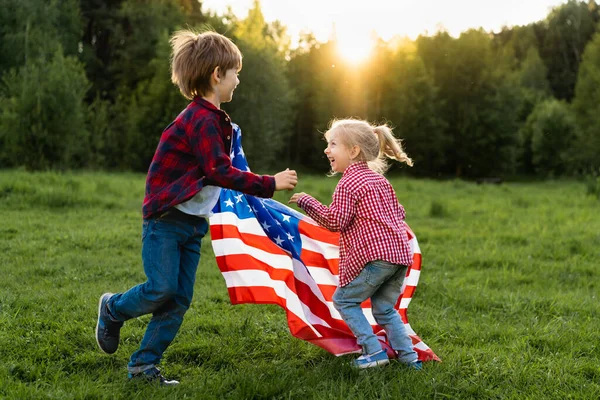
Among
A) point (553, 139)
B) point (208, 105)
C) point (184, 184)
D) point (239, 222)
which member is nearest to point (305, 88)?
point (553, 139)

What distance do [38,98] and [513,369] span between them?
58.7ft

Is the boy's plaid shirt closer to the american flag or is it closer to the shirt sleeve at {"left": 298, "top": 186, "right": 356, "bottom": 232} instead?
the shirt sleeve at {"left": 298, "top": 186, "right": 356, "bottom": 232}

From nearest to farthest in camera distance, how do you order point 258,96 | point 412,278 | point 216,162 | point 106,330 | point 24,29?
1. point 216,162
2. point 106,330
3. point 412,278
4. point 24,29
5. point 258,96

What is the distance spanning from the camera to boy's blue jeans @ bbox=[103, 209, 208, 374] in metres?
3.99

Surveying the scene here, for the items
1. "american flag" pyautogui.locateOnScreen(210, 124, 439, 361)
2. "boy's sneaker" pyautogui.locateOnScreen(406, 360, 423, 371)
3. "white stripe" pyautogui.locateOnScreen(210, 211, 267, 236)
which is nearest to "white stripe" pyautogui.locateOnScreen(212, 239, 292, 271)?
"american flag" pyautogui.locateOnScreen(210, 124, 439, 361)

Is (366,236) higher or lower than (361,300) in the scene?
higher

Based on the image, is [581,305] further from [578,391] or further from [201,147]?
[201,147]

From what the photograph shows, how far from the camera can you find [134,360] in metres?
4.18

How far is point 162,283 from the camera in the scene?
3973mm

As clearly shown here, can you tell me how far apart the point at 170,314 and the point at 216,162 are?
1.05 m

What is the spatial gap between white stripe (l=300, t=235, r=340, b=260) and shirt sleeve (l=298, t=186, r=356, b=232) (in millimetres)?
640

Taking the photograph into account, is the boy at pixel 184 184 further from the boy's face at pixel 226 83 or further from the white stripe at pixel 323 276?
the white stripe at pixel 323 276

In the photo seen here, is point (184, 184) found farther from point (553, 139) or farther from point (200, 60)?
point (553, 139)

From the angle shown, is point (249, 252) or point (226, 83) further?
point (249, 252)
